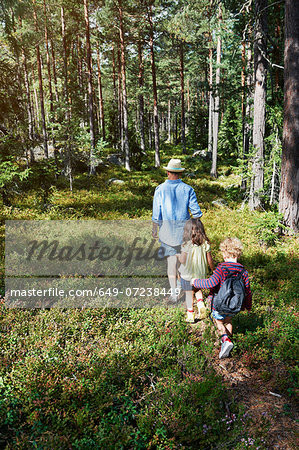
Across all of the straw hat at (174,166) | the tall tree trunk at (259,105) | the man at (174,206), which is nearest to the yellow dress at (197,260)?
the man at (174,206)

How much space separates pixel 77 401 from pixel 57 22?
96.3 ft

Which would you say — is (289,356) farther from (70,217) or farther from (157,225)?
(70,217)

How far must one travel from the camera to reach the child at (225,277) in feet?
12.9

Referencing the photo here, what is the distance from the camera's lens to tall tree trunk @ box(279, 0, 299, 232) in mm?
7586

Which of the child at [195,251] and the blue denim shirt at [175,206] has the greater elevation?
the blue denim shirt at [175,206]

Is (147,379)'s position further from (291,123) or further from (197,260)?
(291,123)

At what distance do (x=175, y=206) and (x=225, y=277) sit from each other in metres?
1.61

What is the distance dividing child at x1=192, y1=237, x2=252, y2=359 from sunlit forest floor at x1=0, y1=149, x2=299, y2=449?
24 cm

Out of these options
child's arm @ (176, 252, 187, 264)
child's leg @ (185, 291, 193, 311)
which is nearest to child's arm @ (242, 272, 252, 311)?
child's leg @ (185, 291, 193, 311)

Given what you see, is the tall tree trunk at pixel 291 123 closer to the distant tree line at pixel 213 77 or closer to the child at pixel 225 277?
the distant tree line at pixel 213 77

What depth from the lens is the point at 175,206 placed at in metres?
4.95

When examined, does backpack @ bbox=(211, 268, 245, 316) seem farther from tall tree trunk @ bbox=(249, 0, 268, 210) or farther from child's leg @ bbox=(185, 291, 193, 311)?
tall tree trunk @ bbox=(249, 0, 268, 210)

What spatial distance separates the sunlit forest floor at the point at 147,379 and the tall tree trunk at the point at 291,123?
2746 millimetres

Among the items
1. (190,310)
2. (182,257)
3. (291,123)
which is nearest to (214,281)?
(182,257)
